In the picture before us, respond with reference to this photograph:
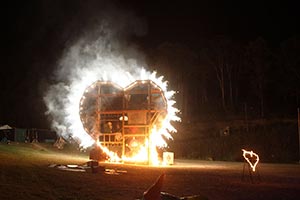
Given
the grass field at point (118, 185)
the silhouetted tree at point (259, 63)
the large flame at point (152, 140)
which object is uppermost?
the silhouetted tree at point (259, 63)

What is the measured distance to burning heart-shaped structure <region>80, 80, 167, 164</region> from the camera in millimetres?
25312

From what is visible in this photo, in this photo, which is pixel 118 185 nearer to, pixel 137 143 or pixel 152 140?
pixel 152 140

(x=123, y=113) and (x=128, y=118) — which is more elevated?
(x=123, y=113)

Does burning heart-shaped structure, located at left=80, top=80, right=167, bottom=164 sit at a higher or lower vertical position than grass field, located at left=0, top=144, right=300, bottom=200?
higher

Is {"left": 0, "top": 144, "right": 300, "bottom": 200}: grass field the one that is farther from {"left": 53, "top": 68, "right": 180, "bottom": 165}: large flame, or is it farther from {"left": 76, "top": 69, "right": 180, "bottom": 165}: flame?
{"left": 53, "top": 68, "right": 180, "bottom": 165}: large flame

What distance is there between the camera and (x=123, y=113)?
26.0 meters

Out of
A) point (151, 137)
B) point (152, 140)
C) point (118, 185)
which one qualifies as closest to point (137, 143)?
point (152, 140)

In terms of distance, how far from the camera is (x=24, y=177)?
1382cm

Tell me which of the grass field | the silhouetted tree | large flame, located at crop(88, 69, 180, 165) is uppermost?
the silhouetted tree

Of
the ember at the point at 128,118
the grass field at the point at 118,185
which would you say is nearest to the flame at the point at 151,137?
the ember at the point at 128,118

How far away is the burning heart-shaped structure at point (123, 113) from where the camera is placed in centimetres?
2531

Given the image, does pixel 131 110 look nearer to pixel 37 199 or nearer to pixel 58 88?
pixel 58 88

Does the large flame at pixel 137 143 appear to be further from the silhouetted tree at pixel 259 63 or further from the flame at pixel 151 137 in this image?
the silhouetted tree at pixel 259 63

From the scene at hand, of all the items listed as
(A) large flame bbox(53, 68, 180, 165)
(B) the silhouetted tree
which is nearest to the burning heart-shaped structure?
(A) large flame bbox(53, 68, 180, 165)
